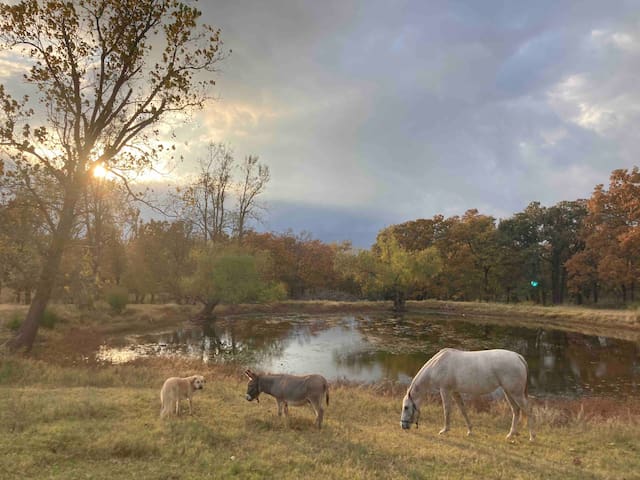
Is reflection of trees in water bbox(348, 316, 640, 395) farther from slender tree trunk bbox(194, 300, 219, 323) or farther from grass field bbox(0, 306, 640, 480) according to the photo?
slender tree trunk bbox(194, 300, 219, 323)

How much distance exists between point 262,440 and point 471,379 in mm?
4434

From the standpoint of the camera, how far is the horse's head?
27.0 ft

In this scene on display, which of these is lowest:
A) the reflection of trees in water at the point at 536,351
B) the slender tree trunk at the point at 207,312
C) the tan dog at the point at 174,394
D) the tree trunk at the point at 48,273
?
the reflection of trees in water at the point at 536,351

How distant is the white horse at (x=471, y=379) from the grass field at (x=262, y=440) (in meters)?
0.46

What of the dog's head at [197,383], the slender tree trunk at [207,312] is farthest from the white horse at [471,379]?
the slender tree trunk at [207,312]

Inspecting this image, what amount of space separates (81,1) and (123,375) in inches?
485

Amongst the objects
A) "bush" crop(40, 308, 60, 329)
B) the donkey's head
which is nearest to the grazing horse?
the donkey's head

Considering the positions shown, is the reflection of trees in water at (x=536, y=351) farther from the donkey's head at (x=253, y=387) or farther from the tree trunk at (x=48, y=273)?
the tree trunk at (x=48, y=273)

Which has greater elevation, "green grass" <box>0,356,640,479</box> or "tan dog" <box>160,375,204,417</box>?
"tan dog" <box>160,375,204,417</box>

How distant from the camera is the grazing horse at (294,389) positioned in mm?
8250

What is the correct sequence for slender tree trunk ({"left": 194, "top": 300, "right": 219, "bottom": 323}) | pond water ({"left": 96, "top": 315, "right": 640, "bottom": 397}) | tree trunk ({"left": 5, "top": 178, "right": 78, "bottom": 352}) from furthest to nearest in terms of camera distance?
1. slender tree trunk ({"left": 194, "top": 300, "right": 219, "bottom": 323})
2. pond water ({"left": 96, "top": 315, "right": 640, "bottom": 397})
3. tree trunk ({"left": 5, "top": 178, "right": 78, "bottom": 352})

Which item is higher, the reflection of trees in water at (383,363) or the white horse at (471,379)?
the white horse at (471,379)

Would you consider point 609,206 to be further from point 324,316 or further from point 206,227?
point 206,227

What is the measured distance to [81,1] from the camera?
13.6 metres
